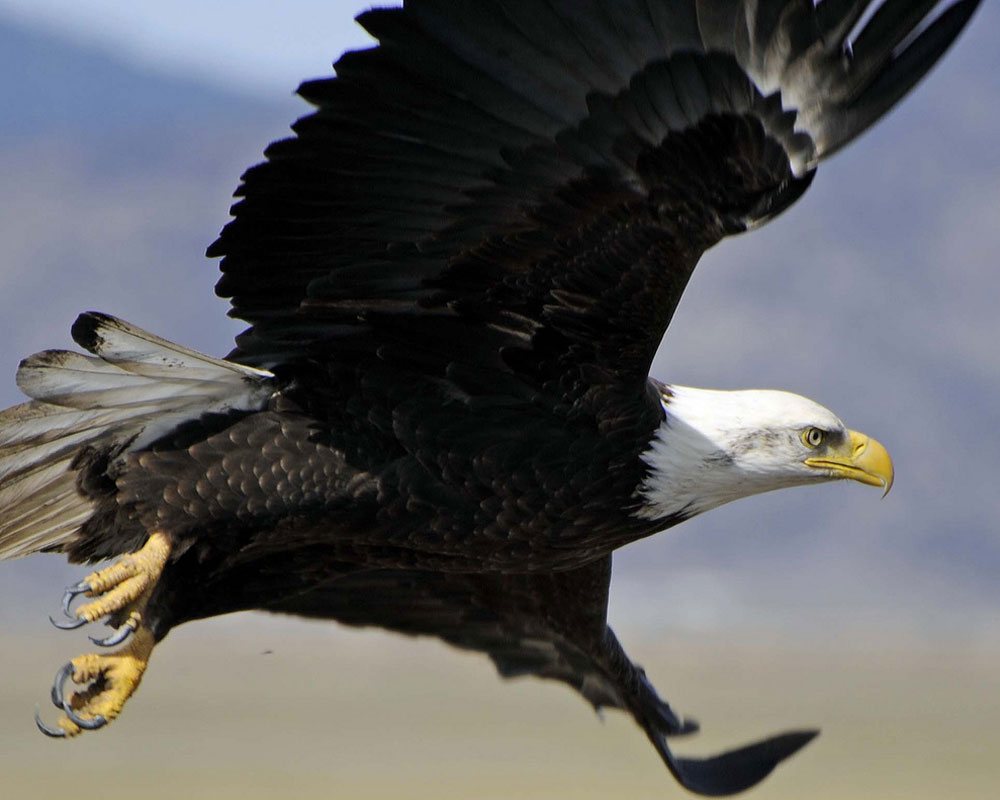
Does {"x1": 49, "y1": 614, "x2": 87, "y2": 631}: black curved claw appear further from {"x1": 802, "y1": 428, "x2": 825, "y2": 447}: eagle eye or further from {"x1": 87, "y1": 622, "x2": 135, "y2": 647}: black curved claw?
{"x1": 802, "y1": 428, "x2": 825, "y2": 447}: eagle eye

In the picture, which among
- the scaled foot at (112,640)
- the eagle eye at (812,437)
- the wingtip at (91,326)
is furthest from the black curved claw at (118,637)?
the eagle eye at (812,437)

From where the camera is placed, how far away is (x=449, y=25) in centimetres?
378

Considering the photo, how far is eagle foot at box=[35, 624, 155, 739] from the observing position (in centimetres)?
450

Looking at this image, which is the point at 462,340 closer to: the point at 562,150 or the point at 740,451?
the point at 562,150

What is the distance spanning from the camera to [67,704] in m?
4.53

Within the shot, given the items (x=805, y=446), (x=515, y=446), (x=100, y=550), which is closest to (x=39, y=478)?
(x=100, y=550)

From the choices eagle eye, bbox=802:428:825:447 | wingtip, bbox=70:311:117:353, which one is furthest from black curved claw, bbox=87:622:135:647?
eagle eye, bbox=802:428:825:447

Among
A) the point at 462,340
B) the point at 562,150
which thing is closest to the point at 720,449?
the point at 462,340

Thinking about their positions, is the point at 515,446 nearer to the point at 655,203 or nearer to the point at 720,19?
the point at 655,203

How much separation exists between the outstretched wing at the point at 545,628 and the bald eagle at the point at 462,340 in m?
0.71

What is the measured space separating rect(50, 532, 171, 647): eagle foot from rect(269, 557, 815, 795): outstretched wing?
1116mm

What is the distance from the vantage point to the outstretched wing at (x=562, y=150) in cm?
382

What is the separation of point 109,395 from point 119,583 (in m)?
0.51

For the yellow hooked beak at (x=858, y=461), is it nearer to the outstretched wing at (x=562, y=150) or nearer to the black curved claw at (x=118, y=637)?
the outstretched wing at (x=562, y=150)
